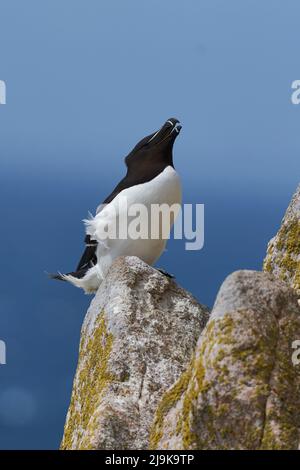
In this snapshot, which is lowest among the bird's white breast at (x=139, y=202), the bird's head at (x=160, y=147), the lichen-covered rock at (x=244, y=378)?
the lichen-covered rock at (x=244, y=378)

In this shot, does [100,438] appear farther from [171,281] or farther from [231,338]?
[171,281]

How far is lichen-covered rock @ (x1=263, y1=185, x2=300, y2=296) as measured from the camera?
30.6ft

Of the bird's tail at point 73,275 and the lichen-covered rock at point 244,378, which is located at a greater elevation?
the bird's tail at point 73,275

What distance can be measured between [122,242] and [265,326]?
4167 millimetres

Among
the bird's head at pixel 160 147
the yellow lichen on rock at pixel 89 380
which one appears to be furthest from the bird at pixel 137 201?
the yellow lichen on rock at pixel 89 380

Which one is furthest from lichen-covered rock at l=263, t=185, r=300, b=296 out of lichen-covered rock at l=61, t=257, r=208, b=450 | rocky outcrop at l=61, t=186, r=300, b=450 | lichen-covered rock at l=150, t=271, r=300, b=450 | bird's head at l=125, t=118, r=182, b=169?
lichen-covered rock at l=150, t=271, r=300, b=450

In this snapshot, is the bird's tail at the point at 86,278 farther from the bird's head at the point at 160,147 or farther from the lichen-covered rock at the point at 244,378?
the lichen-covered rock at the point at 244,378

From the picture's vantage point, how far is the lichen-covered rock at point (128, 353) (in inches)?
289

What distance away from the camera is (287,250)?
9.49m

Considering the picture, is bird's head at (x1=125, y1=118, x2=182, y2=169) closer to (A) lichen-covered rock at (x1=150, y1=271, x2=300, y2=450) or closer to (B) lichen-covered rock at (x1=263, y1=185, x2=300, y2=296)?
(B) lichen-covered rock at (x1=263, y1=185, x2=300, y2=296)

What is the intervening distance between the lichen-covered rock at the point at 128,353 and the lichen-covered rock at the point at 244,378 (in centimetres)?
77

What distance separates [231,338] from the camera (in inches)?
248

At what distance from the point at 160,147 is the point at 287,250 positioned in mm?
2178

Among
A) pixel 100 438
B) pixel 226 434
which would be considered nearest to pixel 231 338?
pixel 226 434
